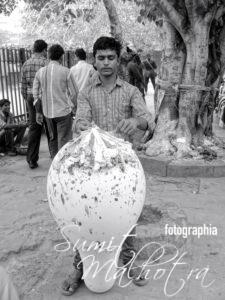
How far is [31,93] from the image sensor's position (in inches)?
243

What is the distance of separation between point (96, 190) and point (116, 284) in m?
0.98

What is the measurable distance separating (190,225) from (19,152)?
Result: 3934 millimetres

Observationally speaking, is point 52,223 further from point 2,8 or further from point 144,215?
point 2,8

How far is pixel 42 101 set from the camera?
557 cm

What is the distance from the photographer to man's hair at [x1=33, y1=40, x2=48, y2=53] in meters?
5.88

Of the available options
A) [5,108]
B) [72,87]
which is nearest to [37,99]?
[72,87]

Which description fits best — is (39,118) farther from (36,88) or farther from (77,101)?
(77,101)

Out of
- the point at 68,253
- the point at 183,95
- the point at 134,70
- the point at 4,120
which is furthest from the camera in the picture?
the point at 134,70

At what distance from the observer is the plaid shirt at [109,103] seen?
2.97 meters

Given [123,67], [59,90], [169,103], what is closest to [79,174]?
[59,90]

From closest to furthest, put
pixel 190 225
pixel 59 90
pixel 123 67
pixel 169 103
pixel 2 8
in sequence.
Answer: pixel 190 225
pixel 59 90
pixel 169 103
pixel 123 67
pixel 2 8

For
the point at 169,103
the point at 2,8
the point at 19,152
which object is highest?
the point at 2,8

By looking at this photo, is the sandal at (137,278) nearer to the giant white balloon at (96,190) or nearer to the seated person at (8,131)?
the giant white balloon at (96,190)

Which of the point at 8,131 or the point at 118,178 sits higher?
the point at 118,178
